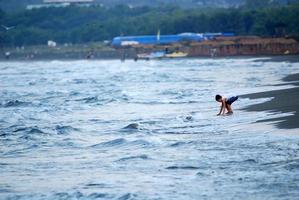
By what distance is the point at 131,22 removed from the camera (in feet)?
481

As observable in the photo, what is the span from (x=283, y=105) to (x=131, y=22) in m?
123

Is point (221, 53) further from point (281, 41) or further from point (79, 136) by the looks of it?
point (79, 136)

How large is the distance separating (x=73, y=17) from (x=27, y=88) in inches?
4785

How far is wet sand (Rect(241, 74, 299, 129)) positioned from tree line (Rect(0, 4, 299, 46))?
7162 cm

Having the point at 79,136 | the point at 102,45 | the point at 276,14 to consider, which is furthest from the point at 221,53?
the point at 79,136

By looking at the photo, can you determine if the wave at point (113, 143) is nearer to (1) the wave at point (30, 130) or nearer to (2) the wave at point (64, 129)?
(2) the wave at point (64, 129)

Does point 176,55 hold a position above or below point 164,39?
below

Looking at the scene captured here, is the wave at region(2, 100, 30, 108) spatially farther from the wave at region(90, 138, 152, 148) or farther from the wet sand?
the wave at region(90, 138, 152, 148)

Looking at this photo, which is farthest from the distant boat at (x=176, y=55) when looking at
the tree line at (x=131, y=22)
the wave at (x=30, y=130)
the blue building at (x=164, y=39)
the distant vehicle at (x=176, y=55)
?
the wave at (x=30, y=130)

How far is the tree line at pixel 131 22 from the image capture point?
108438mm

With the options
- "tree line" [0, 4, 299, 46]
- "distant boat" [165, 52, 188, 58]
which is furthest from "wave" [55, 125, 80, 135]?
"tree line" [0, 4, 299, 46]

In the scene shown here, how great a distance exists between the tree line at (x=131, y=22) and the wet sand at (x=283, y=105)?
71.6 metres

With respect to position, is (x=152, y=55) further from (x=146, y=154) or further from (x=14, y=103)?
(x=146, y=154)

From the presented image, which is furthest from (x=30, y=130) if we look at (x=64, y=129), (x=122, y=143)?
(x=122, y=143)
